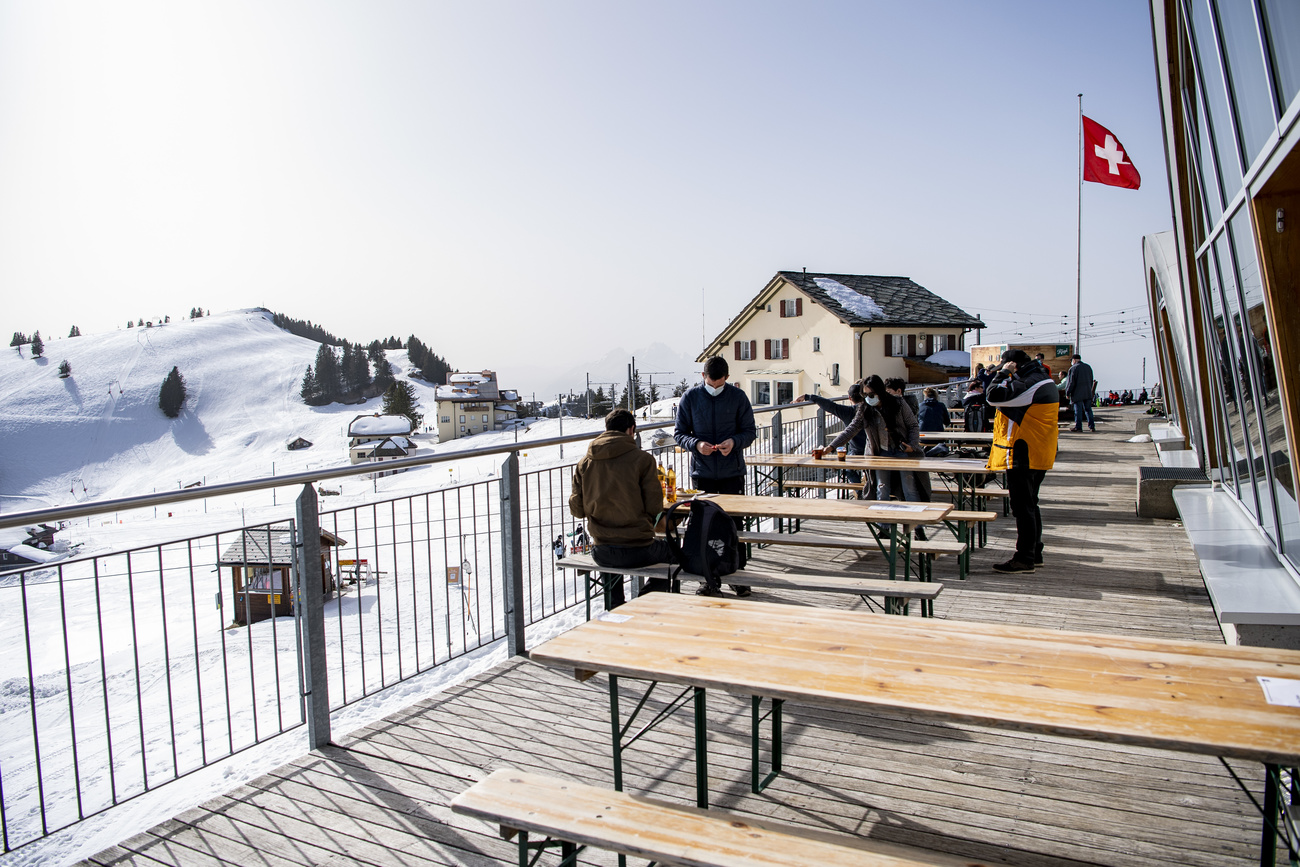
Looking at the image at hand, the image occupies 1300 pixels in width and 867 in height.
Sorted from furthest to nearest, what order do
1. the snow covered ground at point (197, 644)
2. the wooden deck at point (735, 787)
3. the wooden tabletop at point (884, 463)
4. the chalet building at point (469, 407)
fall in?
the chalet building at point (469, 407)
the wooden tabletop at point (884, 463)
the snow covered ground at point (197, 644)
the wooden deck at point (735, 787)

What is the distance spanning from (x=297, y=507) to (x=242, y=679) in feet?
53.8

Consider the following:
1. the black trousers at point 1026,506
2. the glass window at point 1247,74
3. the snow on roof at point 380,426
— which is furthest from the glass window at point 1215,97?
the snow on roof at point 380,426

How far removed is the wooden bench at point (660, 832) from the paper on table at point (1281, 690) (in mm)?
841

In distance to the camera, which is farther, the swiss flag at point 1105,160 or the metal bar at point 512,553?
the swiss flag at point 1105,160

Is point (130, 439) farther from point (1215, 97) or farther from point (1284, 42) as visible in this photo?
point (1284, 42)

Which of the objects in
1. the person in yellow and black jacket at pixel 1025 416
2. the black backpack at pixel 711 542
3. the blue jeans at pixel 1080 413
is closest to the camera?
the black backpack at pixel 711 542

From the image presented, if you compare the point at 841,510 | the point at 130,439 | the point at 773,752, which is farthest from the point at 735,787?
the point at 130,439

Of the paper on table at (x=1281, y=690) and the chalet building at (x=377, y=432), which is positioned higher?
the paper on table at (x=1281, y=690)

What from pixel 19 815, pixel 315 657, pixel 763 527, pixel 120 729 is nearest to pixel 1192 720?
pixel 315 657

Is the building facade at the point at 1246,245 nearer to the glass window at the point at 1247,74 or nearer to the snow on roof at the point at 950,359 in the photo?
the glass window at the point at 1247,74

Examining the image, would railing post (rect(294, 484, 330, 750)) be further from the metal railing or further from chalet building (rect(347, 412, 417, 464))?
chalet building (rect(347, 412, 417, 464))

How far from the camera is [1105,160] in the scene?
2072cm

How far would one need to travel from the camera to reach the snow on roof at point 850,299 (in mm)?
43125

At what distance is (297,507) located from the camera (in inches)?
147
